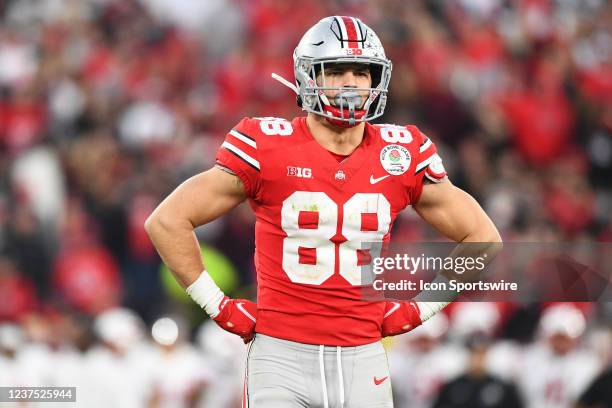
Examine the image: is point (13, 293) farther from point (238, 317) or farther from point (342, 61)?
point (342, 61)

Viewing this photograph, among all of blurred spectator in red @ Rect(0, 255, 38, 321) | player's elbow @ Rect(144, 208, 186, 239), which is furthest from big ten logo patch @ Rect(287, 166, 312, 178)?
blurred spectator in red @ Rect(0, 255, 38, 321)

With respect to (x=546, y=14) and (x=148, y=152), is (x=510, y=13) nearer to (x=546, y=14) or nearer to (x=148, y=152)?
Answer: (x=546, y=14)

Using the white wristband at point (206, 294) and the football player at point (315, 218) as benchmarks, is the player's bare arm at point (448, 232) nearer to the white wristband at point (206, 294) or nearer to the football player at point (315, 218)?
the football player at point (315, 218)

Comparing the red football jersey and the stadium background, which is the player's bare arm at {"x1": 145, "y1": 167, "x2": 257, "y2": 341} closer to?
the red football jersey

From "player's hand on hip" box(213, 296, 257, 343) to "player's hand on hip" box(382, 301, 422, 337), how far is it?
49 centimetres

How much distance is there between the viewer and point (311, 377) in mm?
4543

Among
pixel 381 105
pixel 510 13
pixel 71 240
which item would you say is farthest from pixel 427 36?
pixel 381 105

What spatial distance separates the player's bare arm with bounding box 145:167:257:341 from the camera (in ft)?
15.2

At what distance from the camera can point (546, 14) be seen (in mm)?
12023

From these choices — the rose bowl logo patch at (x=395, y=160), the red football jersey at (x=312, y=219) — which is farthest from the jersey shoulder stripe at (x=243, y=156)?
the rose bowl logo patch at (x=395, y=160)

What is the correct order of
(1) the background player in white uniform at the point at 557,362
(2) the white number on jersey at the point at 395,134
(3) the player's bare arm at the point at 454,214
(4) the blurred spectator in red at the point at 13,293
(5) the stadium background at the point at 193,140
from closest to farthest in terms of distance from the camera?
(2) the white number on jersey at the point at 395,134 → (3) the player's bare arm at the point at 454,214 → (1) the background player in white uniform at the point at 557,362 → (5) the stadium background at the point at 193,140 → (4) the blurred spectator in red at the point at 13,293

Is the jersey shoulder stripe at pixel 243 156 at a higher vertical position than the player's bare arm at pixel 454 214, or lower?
higher

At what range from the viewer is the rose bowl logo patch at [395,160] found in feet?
15.3

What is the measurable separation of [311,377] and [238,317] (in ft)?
1.13
